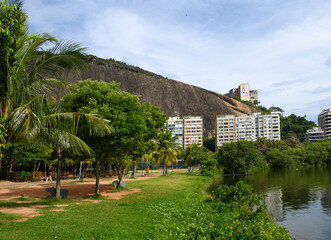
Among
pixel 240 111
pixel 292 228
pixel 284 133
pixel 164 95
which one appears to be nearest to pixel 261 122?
pixel 284 133

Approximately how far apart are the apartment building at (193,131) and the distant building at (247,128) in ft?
25.1

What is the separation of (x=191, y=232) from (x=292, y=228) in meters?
7.89

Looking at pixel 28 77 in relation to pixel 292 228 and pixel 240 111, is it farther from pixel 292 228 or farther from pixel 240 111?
pixel 240 111

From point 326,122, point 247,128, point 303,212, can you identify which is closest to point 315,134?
point 326,122

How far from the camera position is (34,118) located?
7.39 metres

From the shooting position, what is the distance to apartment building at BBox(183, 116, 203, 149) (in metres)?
123

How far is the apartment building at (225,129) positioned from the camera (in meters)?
119

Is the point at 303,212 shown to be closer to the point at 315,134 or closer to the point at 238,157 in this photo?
the point at 238,157

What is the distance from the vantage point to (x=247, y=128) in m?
120

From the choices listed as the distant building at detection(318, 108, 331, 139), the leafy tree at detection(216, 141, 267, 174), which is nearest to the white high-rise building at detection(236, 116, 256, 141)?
the distant building at detection(318, 108, 331, 139)

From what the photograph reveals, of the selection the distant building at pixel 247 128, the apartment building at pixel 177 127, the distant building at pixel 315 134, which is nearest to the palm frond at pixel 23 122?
the distant building at pixel 247 128

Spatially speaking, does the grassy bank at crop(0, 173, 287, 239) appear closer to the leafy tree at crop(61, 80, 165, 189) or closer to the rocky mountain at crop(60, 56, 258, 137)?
the leafy tree at crop(61, 80, 165, 189)

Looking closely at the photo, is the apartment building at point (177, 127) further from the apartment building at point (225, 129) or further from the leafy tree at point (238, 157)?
the leafy tree at point (238, 157)

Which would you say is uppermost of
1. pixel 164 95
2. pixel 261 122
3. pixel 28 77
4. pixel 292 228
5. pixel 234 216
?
pixel 164 95
